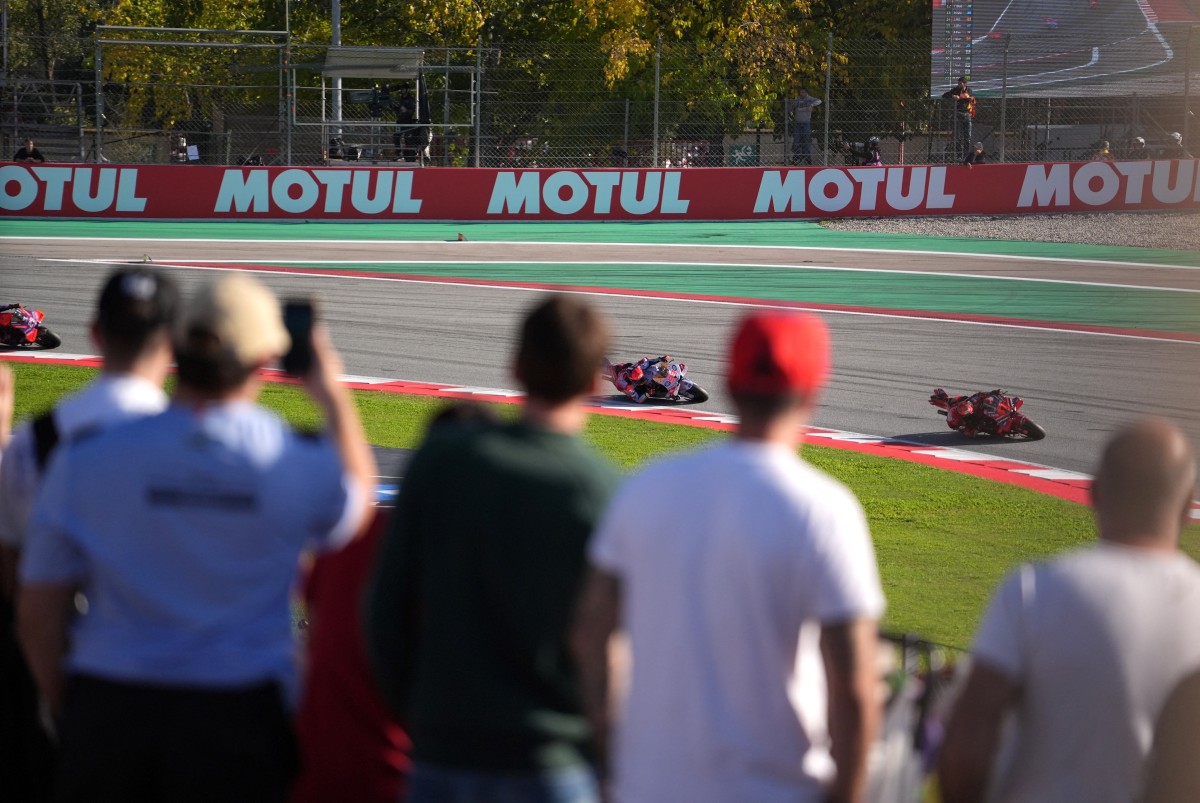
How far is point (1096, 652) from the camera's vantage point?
8.55 ft


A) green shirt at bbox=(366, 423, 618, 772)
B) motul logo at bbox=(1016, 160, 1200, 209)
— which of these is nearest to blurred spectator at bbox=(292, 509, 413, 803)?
green shirt at bbox=(366, 423, 618, 772)

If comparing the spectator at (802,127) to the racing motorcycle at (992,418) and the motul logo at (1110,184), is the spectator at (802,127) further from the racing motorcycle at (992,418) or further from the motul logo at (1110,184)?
the racing motorcycle at (992,418)

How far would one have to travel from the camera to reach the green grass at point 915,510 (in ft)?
25.3

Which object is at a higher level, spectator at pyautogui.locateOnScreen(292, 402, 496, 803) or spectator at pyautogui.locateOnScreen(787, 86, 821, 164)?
spectator at pyautogui.locateOnScreen(787, 86, 821, 164)

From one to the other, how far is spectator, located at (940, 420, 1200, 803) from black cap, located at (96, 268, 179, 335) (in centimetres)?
207

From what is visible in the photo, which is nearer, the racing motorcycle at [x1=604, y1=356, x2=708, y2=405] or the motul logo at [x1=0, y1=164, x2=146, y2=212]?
the racing motorcycle at [x1=604, y1=356, x2=708, y2=405]

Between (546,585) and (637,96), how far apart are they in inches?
1146

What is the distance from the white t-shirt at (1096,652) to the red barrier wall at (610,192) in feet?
85.8

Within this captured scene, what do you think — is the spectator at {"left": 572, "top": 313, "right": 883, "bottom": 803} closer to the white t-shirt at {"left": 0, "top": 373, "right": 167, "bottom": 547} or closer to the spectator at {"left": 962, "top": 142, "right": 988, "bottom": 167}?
the white t-shirt at {"left": 0, "top": 373, "right": 167, "bottom": 547}

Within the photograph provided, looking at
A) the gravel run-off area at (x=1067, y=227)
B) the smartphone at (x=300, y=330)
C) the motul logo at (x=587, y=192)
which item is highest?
the motul logo at (x=587, y=192)

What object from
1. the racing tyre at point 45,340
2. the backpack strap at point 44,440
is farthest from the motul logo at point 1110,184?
the backpack strap at point 44,440

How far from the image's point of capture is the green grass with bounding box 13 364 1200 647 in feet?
25.3

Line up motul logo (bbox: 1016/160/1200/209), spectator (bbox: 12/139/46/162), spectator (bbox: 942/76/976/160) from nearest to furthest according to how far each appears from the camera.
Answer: spectator (bbox: 12/139/46/162) < motul logo (bbox: 1016/160/1200/209) < spectator (bbox: 942/76/976/160)

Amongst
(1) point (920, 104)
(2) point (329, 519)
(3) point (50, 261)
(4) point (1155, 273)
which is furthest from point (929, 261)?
(2) point (329, 519)
